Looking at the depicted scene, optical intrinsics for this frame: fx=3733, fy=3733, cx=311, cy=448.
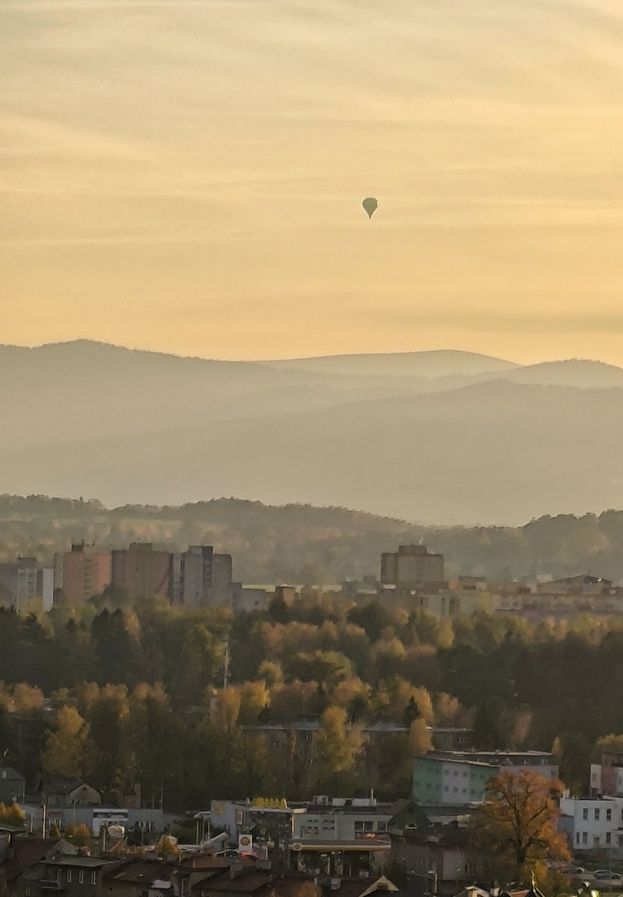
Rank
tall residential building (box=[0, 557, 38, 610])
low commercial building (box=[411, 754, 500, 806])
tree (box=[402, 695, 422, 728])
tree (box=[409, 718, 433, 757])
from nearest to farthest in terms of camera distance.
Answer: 1. low commercial building (box=[411, 754, 500, 806])
2. tree (box=[409, 718, 433, 757])
3. tree (box=[402, 695, 422, 728])
4. tall residential building (box=[0, 557, 38, 610])

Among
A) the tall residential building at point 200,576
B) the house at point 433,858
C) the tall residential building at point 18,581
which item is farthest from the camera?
the tall residential building at point 18,581

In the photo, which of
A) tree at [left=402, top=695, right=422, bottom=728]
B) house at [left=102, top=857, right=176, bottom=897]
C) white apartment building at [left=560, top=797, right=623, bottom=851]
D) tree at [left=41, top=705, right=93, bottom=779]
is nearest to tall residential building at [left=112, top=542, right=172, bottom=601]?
tree at [left=402, top=695, right=422, bottom=728]

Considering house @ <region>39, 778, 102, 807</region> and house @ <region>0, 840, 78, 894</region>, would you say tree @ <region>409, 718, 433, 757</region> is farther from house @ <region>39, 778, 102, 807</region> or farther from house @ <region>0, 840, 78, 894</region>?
house @ <region>0, 840, 78, 894</region>

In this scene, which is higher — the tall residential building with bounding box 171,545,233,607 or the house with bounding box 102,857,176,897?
the tall residential building with bounding box 171,545,233,607

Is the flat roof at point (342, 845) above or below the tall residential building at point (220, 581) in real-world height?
below

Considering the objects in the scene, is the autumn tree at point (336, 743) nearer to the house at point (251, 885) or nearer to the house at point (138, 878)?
the house at point (138, 878)

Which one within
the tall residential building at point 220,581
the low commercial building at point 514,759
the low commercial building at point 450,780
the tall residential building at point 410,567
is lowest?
the low commercial building at point 450,780

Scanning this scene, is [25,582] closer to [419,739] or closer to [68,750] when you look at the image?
[419,739]

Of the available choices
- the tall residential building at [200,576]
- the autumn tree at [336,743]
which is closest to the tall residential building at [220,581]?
the tall residential building at [200,576]
